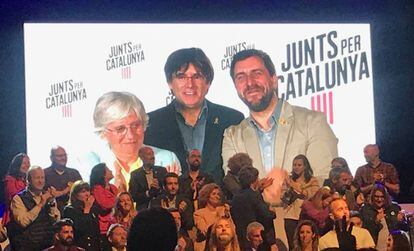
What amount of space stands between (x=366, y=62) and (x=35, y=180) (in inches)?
114

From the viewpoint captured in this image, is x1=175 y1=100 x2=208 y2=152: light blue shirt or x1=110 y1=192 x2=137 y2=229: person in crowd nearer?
x1=110 y1=192 x2=137 y2=229: person in crowd

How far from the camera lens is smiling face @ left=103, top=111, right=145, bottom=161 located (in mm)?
6312

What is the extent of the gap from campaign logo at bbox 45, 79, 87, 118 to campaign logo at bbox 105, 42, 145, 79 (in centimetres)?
29

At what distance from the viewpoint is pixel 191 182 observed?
20.8ft

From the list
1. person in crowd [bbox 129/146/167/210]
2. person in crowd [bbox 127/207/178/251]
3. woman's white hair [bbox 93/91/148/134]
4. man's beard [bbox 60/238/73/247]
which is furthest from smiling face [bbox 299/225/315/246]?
person in crowd [bbox 127/207/178/251]

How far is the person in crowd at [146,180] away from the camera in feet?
20.4

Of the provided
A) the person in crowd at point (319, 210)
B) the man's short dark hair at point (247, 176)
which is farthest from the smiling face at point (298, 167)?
the man's short dark hair at point (247, 176)

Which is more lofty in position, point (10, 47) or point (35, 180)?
point (10, 47)

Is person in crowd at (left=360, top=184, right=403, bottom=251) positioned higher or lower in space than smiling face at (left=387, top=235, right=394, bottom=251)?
higher

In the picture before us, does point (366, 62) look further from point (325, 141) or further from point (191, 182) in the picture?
point (191, 182)

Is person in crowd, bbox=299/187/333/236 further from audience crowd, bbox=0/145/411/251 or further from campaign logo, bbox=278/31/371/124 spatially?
campaign logo, bbox=278/31/371/124

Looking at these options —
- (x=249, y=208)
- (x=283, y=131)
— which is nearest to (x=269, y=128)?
(x=283, y=131)

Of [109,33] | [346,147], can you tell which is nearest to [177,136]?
[109,33]

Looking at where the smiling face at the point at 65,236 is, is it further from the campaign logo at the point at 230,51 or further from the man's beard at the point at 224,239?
the campaign logo at the point at 230,51
